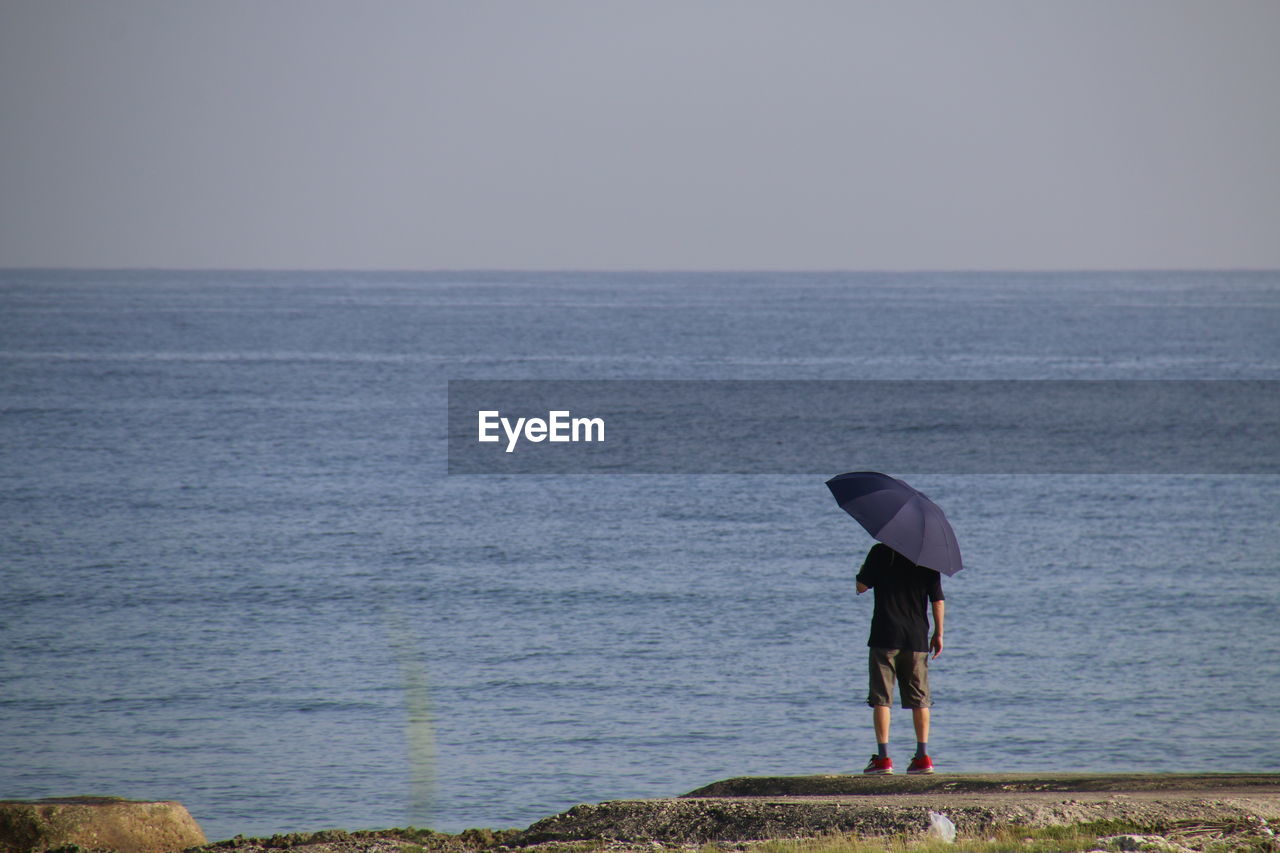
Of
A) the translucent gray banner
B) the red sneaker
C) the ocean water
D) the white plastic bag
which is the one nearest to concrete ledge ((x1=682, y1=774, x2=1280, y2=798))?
the red sneaker

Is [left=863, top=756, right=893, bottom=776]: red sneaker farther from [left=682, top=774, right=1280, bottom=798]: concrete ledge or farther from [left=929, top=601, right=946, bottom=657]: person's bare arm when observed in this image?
[left=929, top=601, right=946, bottom=657]: person's bare arm

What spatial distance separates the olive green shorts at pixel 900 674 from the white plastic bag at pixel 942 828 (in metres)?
1.98

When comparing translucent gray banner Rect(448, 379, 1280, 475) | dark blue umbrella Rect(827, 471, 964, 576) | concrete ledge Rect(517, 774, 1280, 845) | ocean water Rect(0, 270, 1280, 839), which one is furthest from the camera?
translucent gray banner Rect(448, 379, 1280, 475)

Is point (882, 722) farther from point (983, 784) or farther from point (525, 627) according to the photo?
point (525, 627)

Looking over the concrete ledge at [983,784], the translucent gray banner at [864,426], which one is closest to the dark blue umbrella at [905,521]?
the concrete ledge at [983,784]

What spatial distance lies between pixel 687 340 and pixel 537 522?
251 ft

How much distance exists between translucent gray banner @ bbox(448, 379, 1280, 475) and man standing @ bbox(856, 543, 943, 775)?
38.6 m

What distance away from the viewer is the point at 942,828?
7.45 metres

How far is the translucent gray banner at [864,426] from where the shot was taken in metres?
50.9

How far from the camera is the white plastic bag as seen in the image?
7398mm

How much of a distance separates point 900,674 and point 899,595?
1.87 feet

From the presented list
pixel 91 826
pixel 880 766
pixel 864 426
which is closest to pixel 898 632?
pixel 880 766

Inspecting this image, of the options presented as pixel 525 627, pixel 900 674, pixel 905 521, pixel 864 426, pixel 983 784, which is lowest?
pixel 525 627

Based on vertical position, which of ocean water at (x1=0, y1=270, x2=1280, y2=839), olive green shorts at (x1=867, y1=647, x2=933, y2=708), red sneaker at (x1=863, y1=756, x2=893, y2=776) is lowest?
ocean water at (x1=0, y1=270, x2=1280, y2=839)
